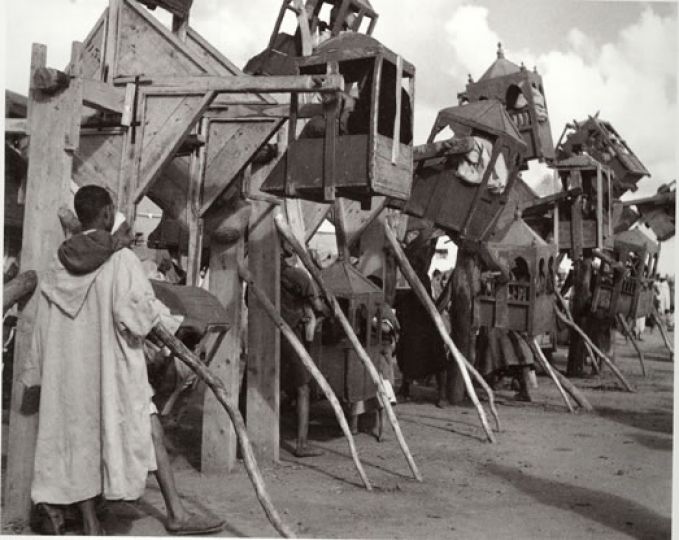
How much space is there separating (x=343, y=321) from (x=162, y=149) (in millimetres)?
2682

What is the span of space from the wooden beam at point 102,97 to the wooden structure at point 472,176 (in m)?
4.14

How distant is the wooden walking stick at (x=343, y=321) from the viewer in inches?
274

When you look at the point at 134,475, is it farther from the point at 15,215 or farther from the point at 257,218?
the point at 15,215

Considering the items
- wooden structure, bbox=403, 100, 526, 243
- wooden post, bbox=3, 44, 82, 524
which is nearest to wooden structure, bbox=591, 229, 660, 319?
wooden structure, bbox=403, 100, 526, 243

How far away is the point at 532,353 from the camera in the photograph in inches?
436

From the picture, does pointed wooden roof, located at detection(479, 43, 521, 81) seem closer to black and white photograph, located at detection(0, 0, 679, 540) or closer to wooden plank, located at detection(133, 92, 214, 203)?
black and white photograph, located at detection(0, 0, 679, 540)

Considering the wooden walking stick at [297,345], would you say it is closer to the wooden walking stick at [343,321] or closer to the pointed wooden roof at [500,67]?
the wooden walking stick at [343,321]

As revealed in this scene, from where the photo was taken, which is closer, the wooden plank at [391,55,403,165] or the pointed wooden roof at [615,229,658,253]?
the wooden plank at [391,55,403,165]

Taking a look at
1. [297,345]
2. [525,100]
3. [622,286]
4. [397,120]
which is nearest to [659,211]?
[622,286]

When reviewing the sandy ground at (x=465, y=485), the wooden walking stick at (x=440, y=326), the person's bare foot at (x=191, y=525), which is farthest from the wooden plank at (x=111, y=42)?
the wooden walking stick at (x=440, y=326)

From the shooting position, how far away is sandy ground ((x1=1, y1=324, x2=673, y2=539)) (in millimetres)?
5312

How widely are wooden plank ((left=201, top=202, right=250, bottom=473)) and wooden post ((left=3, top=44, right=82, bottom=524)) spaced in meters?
2.05

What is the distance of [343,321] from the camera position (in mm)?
7266

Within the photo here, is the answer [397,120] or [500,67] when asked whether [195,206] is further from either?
[500,67]
